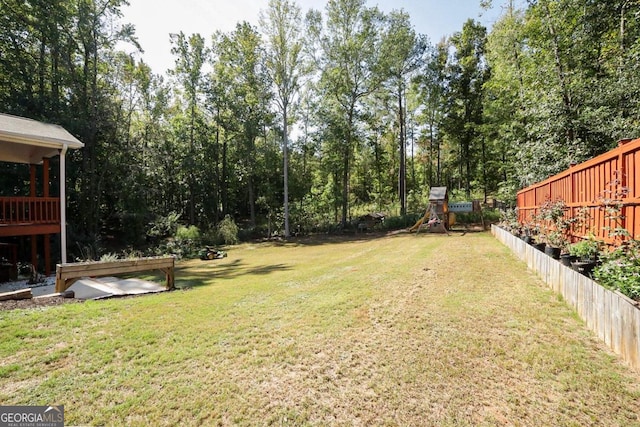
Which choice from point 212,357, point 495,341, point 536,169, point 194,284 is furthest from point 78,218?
point 536,169

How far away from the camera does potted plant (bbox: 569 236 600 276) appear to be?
369 centimetres

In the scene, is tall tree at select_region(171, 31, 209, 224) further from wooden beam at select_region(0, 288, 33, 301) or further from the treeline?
wooden beam at select_region(0, 288, 33, 301)

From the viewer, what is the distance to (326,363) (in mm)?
2754

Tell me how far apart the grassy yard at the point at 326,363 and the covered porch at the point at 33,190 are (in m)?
5.20

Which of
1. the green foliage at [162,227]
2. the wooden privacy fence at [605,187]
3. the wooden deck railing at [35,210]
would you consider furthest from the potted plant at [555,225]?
the green foliage at [162,227]

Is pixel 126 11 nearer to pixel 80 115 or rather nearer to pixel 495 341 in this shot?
pixel 80 115

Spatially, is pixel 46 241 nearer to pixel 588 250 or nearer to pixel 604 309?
pixel 604 309

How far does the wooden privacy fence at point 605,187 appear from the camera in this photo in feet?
12.1

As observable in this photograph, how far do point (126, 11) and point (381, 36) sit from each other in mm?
15468

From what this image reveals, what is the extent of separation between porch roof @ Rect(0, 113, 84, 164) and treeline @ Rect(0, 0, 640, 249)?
436 cm

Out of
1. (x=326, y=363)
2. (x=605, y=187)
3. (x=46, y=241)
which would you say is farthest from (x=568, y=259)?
(x=46, y=241)

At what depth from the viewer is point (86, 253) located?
1127 centimetres

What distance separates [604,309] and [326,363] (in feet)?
9.11

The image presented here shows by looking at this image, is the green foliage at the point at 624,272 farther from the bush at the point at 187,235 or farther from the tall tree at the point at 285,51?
the tall tree at the point at 285,51
